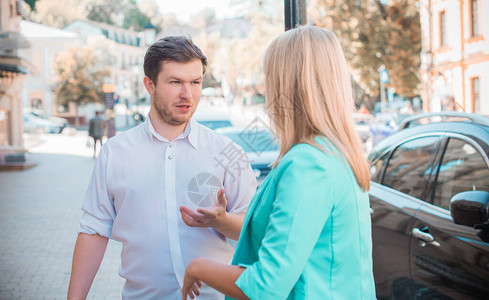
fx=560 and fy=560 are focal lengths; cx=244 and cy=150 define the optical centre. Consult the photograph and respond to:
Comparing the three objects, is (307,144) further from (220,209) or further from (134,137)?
(134,137)

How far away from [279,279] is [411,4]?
28.6m

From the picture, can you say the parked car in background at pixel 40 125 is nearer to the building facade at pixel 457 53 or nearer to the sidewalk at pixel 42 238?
the sidewalk at pixel 42 238

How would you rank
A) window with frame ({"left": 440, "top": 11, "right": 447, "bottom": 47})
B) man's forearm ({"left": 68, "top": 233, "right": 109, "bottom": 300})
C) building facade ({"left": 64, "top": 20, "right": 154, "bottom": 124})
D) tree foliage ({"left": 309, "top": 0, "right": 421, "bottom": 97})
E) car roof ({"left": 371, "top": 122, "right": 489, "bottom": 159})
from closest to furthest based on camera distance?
man's forearm ({"left": 68, "top": 233, "right": 109, "bottom": 300}) < car roof ({"left": 371, "top": 122, "right": 489, "bottom": 159}) < window with frame ({"left": 440, "top": 11, "right": 447, "bottom": 47}) < tree foliage ({"left": 309, "top": 0, "right": 421, "bottom": 97}) < building facade ({"left": 64, "top": 20, "right": 154, "bottom": 124})

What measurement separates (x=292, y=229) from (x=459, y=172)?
6.72 ft

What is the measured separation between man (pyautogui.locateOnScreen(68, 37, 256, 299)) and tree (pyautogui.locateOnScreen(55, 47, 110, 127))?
46260mm

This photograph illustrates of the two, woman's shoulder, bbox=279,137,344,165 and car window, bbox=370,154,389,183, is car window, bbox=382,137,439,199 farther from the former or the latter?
woman's shoulder, bbox=279,137,344,165

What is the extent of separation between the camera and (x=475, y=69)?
505 cm

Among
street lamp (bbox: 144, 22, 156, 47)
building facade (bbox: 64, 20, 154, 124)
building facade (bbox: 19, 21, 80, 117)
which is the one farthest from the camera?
building facade (bbox: 64, 20, 154, 124)

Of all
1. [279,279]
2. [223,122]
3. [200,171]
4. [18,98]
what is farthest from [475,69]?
[18,98]

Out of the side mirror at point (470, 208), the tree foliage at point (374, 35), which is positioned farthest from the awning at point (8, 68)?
the tree foliage at point (374, 35)

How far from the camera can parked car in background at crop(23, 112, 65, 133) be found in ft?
131

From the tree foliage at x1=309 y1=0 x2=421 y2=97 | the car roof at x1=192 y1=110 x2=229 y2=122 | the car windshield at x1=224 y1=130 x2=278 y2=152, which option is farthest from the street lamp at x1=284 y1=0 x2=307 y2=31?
the tree foliage at x1=309 y1=0 x2=421 y2=97

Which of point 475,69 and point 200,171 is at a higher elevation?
point 475,69

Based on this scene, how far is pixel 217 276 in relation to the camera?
1.58 meters
